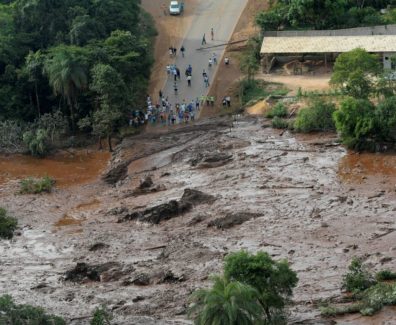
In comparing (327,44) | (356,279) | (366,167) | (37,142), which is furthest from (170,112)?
(356,279)

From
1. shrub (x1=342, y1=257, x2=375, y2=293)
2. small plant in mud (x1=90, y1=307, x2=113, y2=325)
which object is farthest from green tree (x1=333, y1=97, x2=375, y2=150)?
small plant in mud (x1=90, y1=307, x2=113, y2=325)

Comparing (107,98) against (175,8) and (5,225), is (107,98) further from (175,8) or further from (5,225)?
(5,225)

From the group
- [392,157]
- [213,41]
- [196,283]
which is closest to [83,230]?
[196,283]

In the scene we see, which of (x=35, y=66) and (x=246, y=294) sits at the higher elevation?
(x=35, y=66)

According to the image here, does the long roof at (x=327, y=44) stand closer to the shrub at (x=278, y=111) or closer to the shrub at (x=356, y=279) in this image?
the shrub at (x=278, y=111)

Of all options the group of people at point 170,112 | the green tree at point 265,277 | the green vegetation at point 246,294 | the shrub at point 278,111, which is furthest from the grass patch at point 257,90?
the green tree at point 265,277

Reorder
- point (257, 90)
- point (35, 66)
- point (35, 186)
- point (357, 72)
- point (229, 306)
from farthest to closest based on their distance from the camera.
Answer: point (257, 90)
point (35, 66)
point (357, 72)
point (35, 186)
point (229, 306)

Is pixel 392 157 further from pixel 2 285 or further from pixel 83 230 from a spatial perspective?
pixel 2 285
